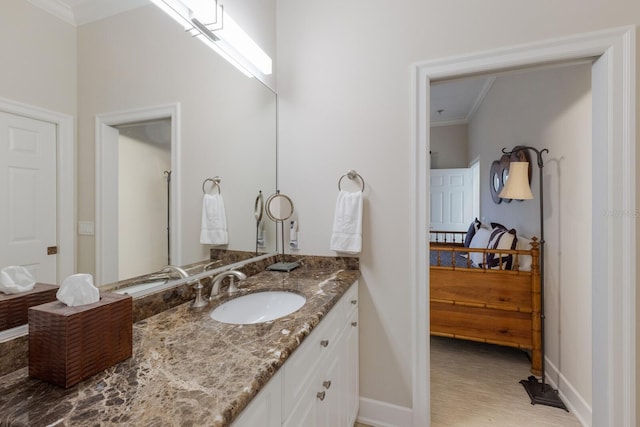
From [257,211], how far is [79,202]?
0.98m

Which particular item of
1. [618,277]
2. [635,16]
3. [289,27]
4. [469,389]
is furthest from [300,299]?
[635,16]

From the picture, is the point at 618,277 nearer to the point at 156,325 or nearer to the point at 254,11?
the point at 156,325

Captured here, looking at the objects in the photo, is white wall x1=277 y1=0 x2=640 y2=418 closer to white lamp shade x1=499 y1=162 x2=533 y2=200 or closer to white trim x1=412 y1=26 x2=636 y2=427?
white trim x1=412 y1=26 x2=636 y2=427

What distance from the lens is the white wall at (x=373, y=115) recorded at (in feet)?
5.00

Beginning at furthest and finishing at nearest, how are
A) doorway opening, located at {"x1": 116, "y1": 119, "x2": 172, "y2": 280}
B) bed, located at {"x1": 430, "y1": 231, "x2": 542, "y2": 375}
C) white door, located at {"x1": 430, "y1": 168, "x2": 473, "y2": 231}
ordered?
white door, located at {"x1": 430, "y1": 168, "x2": 473, "y2": 231}
bed, located at {"x1": 430, "y1": 231, "x2": 542, "y2": 375}
doorway opening, located at {"x1": 116, "y1": 119, "x2": 172, "y2": 280}

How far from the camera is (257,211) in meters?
1.80

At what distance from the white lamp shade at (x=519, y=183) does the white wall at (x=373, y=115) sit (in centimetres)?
116

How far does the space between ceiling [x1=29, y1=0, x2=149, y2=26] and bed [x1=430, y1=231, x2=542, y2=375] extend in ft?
7.60

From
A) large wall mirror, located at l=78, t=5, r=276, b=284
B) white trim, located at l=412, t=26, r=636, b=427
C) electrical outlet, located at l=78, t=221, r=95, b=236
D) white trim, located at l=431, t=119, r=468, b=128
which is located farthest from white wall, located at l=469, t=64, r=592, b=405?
white trim, located at l=431, t=119, r=468, b=128

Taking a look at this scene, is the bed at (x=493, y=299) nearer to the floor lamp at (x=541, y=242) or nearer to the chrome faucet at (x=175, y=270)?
the floor lamp at (x=541, y=242)

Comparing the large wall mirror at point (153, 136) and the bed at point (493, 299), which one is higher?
the large wall mirror at point (153, 136)

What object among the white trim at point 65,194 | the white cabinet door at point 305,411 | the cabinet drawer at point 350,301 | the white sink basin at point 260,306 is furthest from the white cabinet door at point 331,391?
the white trim at point 65,194

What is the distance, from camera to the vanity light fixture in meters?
1.17

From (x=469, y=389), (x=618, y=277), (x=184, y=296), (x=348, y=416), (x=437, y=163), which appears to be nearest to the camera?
(x=184, y=296)
